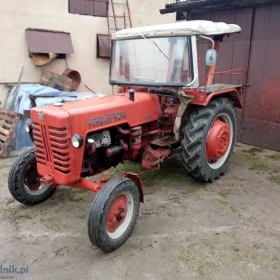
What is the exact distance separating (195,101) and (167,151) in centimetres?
66

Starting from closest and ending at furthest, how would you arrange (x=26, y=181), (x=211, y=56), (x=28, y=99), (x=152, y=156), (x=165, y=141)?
(x=211, y=56), (x=26, y=181), (x=152, y=156), (x=165, y=141), (x=28, y=99)

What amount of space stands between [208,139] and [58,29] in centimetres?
460

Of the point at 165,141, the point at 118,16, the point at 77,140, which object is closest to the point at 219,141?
the point at 165,141

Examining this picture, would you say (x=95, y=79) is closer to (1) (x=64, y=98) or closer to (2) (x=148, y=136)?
(1) (x=64, y=98)

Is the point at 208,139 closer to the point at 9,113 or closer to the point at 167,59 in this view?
the point at 167,59

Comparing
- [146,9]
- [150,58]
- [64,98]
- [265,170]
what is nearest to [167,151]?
[150,58]

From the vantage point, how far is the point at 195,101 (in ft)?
11.1

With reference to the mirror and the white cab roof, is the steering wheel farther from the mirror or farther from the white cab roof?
the mirror

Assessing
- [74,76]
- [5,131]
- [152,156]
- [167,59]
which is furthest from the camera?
[74,76]

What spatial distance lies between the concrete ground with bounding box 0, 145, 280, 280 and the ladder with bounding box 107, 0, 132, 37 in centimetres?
471

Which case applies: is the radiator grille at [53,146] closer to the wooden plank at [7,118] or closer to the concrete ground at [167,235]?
the concrete ground at [167,235]

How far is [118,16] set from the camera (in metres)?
7.19

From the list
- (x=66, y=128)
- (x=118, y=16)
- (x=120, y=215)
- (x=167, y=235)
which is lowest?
(x=167, y=235)

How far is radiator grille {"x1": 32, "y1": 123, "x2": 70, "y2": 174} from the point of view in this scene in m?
2.55
